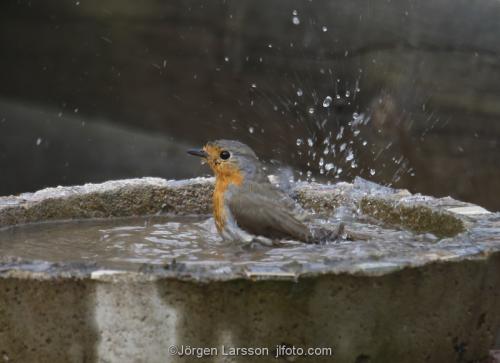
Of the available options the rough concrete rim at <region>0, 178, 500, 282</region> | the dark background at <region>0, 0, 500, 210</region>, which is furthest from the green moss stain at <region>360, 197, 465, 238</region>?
the dark background at <region>0, 0, 500, 210</region>

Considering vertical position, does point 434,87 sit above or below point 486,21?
below

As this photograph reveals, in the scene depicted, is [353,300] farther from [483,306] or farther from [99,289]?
[99,289]

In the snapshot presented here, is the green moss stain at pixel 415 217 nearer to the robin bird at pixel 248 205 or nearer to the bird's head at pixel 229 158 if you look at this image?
the robin bird at pixel 248 205

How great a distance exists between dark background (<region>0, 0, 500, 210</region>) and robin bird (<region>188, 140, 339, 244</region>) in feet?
8.87

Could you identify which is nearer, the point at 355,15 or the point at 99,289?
the point at 99,289

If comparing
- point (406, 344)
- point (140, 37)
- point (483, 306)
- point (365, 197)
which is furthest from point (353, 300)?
point (140, 37)

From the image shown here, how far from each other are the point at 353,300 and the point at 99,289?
0.64 metres

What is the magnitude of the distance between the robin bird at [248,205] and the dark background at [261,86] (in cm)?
270

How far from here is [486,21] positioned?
19.2 feet

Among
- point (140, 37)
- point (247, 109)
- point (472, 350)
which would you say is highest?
point (140, 37)

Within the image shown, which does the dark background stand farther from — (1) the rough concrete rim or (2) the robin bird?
(2) the robin bird

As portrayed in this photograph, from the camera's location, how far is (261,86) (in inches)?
245

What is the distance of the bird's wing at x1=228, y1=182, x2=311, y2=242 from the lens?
3.15 meters

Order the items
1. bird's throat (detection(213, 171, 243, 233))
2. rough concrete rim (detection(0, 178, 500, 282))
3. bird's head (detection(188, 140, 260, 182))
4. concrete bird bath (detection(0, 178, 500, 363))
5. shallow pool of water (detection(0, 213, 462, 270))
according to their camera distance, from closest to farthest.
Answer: concrete bird bath (detection(0, 178, 500, 363)) → shallow pool of water (detection(0, 213, 462, 270)) → rough concrete rim (detection(0, 178, 500, 282)) → bird's throat (detection(213, 171, 243, 233)) → bird's head (detection(188, 140, 260, 182))
